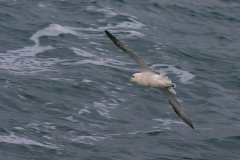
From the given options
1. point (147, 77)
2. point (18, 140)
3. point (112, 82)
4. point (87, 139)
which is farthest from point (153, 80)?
point (112, 82)

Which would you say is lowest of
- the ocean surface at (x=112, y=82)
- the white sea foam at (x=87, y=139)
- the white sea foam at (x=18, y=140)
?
the white sea foam at (x=18, y=140)

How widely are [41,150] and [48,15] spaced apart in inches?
377

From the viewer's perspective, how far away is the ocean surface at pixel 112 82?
12.0 metres

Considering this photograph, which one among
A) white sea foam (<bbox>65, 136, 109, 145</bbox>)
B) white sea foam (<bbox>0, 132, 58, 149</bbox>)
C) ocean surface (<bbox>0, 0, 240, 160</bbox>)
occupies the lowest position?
white sea foam (<bbox>0, 132, 58, 149</bbox>)

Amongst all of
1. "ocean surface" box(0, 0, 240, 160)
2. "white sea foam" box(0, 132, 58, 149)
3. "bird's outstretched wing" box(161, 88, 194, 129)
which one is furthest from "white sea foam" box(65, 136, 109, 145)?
"bird's outstretched wing" box(161, 88, 194, 129)

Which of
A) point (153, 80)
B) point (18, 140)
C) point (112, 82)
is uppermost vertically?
point (153, 80)

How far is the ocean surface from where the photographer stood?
12008mm

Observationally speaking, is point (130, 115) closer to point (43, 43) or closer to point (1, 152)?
point (1, 152)

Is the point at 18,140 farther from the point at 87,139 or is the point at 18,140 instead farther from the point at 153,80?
the point at 153,80

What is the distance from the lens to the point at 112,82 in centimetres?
1501

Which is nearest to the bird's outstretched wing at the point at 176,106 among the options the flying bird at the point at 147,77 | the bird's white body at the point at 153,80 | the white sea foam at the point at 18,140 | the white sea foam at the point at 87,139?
the flying bird at the point at 147,77

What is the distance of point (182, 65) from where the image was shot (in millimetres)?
16703

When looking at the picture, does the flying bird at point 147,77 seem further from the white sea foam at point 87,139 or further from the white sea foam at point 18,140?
the white sea foam at point 18,140

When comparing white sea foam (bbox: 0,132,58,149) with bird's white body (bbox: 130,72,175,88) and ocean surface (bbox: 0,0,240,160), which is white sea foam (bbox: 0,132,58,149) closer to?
ocean surface (bbox: 0,0,240,160)
